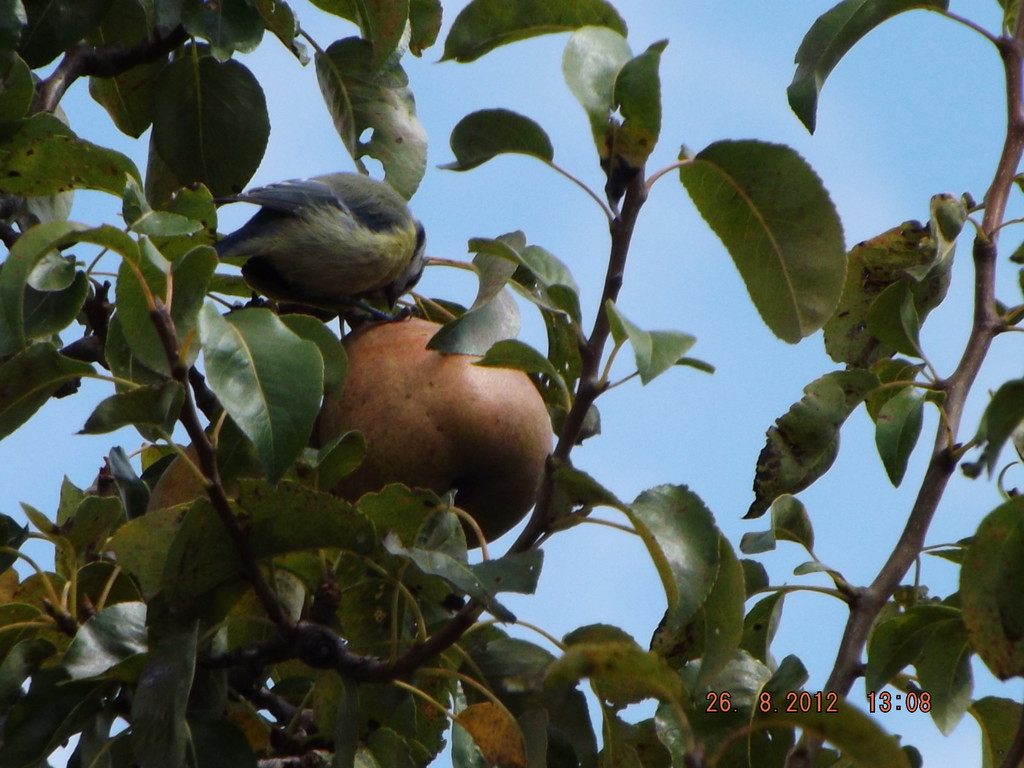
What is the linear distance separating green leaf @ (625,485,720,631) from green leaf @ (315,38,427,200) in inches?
54.8

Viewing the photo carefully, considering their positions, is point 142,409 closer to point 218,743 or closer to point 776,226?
point 218,743

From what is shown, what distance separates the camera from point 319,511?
5.76ft

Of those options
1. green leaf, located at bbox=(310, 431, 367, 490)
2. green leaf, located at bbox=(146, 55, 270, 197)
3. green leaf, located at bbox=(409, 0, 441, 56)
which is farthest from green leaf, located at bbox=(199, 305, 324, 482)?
green leaf, located at bbox=(409, 0, 441, 56)

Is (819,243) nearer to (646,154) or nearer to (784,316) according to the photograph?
(784,316)

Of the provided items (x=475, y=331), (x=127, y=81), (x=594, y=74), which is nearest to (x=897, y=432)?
(x=475, y=331)

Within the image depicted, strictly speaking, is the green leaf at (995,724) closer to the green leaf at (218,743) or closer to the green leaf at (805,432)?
the green leaf at (805,432)

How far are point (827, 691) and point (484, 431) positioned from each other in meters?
0.84

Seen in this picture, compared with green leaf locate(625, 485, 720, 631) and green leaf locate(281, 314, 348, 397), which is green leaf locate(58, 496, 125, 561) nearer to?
green leaf locate(281, 314, 348, 397)

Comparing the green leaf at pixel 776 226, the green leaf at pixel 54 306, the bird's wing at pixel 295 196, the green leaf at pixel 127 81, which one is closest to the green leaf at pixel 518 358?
the green leaf at pixel 776 226

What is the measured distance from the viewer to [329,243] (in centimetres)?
329

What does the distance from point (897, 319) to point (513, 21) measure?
848mm

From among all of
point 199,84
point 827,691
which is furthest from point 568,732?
point 199,84

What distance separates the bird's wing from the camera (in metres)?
3.46

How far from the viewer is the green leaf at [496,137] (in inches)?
73.2
